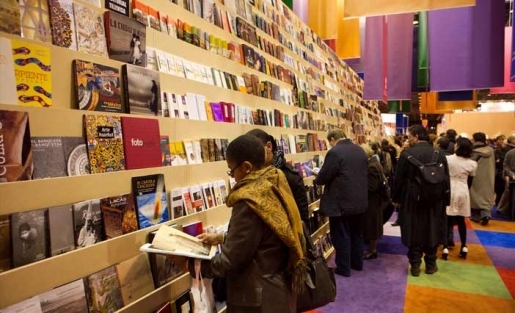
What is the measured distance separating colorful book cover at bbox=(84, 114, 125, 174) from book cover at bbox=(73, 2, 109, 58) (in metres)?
0.30

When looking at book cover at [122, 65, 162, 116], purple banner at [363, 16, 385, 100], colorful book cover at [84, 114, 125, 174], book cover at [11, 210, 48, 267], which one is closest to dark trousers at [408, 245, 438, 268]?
purple banner at [363, 16, 385, 100]

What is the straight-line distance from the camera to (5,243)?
1240 mm

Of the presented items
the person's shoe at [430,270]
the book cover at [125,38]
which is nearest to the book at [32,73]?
the book cover at [125,38]

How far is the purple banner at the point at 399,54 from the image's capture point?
5.89 metres

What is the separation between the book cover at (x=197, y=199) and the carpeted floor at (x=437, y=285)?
68.3 inches

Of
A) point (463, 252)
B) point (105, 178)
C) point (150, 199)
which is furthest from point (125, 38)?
point (463, 252)

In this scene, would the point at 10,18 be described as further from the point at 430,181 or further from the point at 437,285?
the point at 437,285

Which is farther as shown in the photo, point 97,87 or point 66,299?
point 97,87

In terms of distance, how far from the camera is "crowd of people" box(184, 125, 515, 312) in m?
1.61

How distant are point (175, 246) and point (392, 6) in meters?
3.72

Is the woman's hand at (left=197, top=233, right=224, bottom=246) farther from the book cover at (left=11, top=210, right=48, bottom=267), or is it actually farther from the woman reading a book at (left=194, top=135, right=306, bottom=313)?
the book cover at (left=11, top=210, right=48, bottom=267)

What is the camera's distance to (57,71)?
146cm

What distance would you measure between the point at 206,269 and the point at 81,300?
516mm

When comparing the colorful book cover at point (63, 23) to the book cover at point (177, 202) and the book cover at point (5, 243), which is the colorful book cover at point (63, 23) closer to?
the book cover at point (5, 243)
